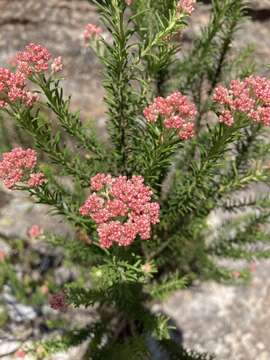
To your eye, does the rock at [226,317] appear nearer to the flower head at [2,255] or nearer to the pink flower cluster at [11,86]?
the flower head at [2,255]

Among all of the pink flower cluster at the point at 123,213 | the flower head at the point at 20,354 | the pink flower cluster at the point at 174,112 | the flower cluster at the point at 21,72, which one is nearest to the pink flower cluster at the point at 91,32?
the flower cluster at the point at 21,72

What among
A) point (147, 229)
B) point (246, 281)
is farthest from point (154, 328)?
A: point (246, 281)

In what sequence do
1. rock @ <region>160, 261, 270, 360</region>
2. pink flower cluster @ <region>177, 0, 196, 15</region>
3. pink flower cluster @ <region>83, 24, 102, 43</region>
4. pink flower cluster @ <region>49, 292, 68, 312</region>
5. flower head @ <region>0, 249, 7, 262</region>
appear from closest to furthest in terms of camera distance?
pink flower cluster @ <region>177, 0, 196, 15</region> < pink flower cluster @ <region>49, 292, 68, 312</region> < pink flower cluster @ <region>83, 24, 102, 43</region> < rock @ <region>160, 261, 270, 360</region> < flower head @ <region>0, 249, 7, 262</region>

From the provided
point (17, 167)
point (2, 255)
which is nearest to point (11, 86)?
point (17, 167)

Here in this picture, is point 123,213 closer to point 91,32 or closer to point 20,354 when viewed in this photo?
point 91,32

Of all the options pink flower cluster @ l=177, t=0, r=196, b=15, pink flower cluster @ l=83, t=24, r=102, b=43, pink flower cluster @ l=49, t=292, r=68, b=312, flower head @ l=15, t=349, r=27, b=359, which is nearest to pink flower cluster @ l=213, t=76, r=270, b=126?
pink flower cluster @ l=177, t=0, r=196, b=15

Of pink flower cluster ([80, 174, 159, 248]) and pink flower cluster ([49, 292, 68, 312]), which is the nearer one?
pink flower cluster ([80, 174, 159, 248])

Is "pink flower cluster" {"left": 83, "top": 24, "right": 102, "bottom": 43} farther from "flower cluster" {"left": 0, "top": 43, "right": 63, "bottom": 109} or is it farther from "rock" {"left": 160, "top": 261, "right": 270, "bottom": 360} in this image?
"rock" {"left": 160, "top": 261, "right": 270, "bottom": 360}
